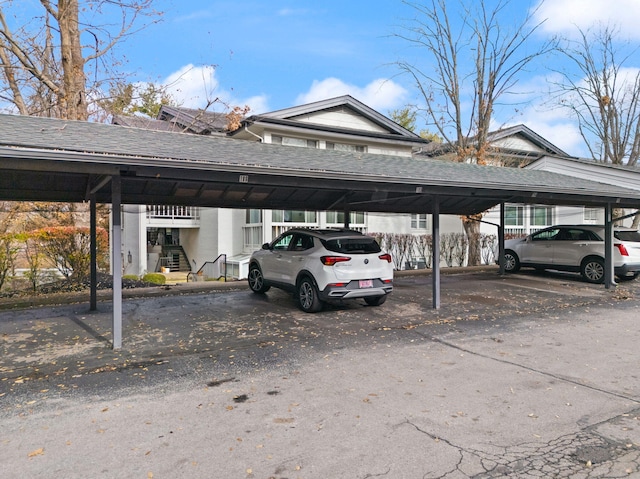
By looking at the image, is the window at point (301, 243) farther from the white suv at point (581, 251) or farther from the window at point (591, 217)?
the window at point (591, 217)

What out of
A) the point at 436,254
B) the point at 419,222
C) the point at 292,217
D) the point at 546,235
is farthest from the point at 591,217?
the point at 436,254

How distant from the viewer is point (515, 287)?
12195 mm

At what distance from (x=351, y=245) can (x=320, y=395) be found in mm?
4389

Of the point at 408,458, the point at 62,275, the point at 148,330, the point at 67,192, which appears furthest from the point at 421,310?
the point at 62,275

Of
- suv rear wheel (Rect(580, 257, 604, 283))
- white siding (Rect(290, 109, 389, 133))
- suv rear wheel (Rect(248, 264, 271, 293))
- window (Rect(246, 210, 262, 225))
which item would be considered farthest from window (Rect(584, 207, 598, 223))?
suv rear wheel (Rect(248, 264, 271, 293))

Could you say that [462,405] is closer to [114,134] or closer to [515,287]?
[114,134]

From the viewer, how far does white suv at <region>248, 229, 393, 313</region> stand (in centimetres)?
827

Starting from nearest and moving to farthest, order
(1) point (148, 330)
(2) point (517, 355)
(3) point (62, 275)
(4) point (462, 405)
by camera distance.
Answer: (4) point (462, 405) < (2) point (517, 355) < (1) point (148, 330) < (3) point (62, 275)

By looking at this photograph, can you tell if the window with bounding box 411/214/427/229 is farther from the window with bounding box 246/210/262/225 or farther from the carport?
the carport

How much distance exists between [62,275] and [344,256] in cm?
774

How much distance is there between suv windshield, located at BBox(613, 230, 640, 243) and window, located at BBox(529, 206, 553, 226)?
30.8 feet

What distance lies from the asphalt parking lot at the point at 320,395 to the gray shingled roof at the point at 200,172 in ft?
7.95

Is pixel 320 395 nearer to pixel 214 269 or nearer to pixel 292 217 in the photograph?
pixel 292 217

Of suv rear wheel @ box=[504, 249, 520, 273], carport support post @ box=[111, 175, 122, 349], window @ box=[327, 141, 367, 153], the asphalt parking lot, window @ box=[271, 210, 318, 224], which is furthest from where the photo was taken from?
window @ box=[327, 141, 367, 153]
